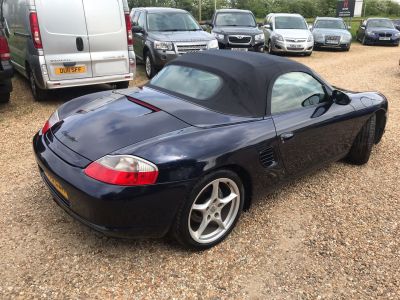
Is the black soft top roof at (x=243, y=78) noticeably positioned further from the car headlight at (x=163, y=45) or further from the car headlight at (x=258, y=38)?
the car headlight at (x=258, y=38)

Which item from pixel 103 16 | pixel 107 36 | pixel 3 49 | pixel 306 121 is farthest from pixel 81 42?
pixel 306 121

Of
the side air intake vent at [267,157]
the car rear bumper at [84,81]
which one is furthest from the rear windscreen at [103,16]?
the side air intake vent at [267,157]

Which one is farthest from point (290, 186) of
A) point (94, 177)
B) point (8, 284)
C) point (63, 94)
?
point (63, 94)

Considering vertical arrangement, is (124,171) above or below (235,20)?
above

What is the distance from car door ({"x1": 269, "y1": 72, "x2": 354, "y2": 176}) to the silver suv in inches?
414

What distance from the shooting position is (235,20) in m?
12.8

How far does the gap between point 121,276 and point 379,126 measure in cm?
379

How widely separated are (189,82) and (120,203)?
151 centimetres

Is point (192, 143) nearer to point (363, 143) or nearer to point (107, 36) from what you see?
point (363, 143)

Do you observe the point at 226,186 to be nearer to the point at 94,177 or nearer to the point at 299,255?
the point at 299,255

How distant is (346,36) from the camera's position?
15.9 metres

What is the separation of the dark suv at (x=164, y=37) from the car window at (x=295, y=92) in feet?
17.7

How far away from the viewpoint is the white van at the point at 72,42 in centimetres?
615

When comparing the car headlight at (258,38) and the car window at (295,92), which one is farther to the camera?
the car headlight at (258,38)
